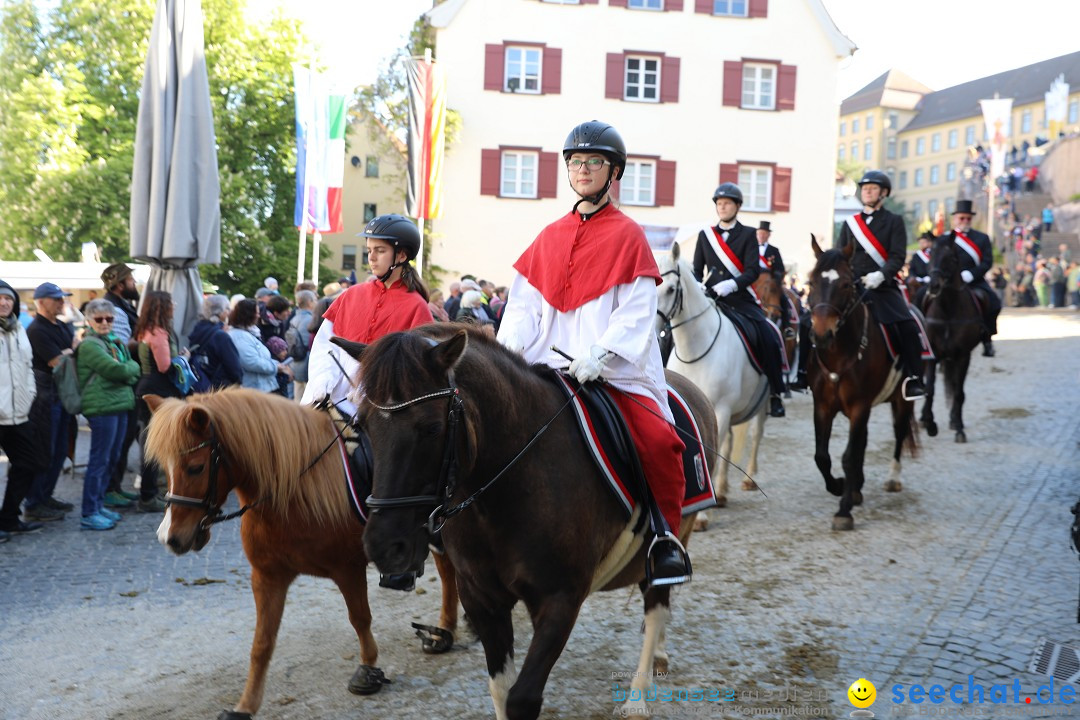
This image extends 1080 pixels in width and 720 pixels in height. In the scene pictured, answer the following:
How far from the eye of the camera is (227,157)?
3134cm

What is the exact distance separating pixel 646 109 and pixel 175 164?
24875mm

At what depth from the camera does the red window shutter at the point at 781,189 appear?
107 feet

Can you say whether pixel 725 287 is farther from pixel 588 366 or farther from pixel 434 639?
pixel 588 366

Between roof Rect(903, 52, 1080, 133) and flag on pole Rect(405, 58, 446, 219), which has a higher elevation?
roof Rect(903, 52, 1080, 133)

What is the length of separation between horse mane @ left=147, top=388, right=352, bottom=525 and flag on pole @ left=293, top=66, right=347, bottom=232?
15.1 meters

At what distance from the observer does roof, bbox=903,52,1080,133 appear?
289 feet

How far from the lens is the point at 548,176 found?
103 ft

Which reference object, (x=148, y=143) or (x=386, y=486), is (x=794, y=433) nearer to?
(x=148, y=143)

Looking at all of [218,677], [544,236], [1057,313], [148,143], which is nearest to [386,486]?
[544,236]

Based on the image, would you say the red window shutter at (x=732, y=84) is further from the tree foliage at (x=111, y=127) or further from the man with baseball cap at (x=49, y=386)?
Result: the man with baseball cap at (x=49, y=386)

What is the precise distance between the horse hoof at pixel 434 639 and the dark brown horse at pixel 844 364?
4.28 meters

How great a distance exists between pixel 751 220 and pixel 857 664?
2856 centimetres

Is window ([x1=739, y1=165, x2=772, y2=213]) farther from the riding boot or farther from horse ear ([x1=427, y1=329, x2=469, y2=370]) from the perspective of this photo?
horse ear ([x1=427, y1=329, x2=469, y2=370])

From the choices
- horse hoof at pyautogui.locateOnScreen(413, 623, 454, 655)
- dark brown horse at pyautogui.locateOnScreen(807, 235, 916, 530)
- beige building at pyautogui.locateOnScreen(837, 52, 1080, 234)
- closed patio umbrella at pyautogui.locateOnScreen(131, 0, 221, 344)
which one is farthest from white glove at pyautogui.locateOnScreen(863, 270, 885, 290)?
beige building at pyautogui.locateOnScreen(837, 52, 1080, 234)
